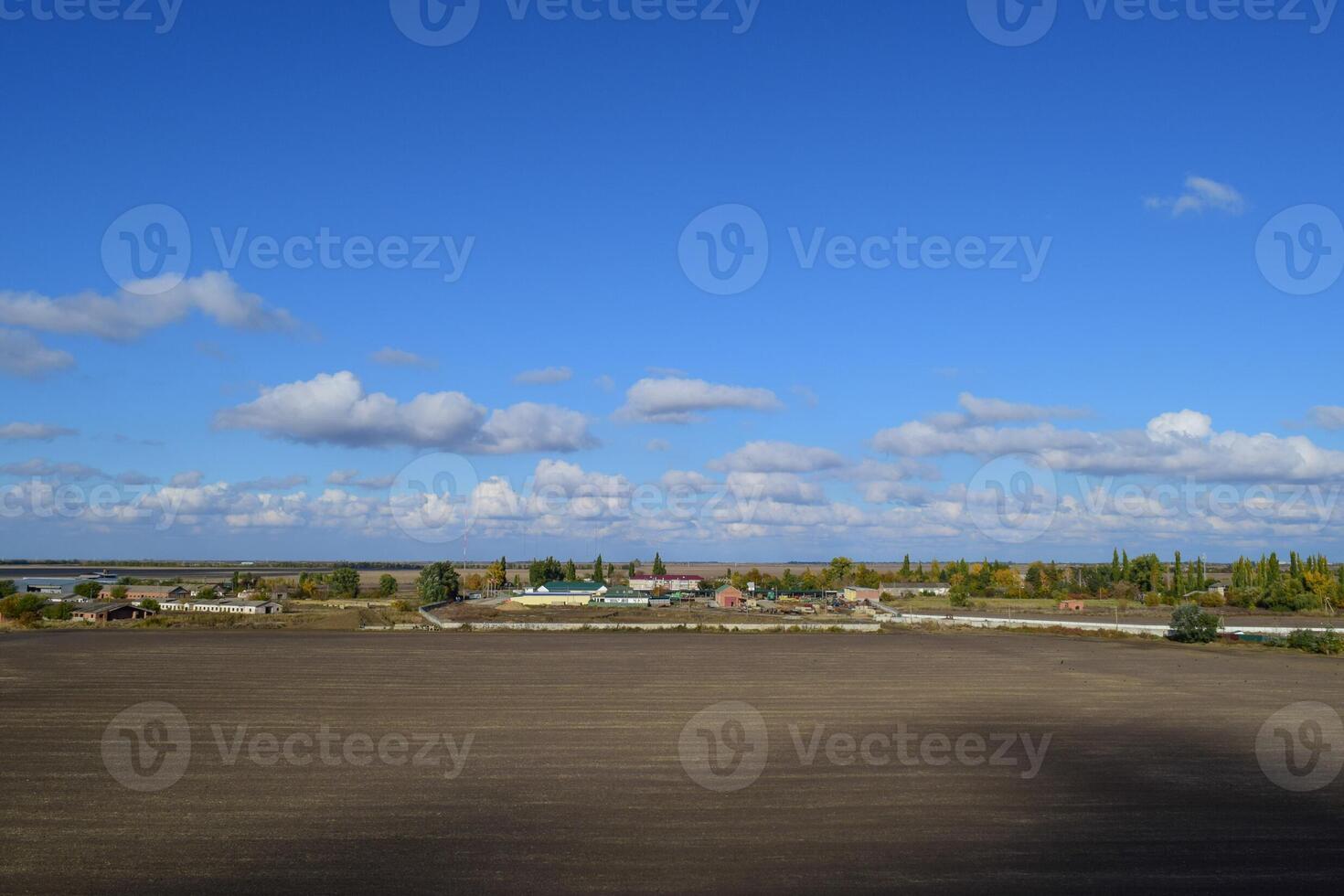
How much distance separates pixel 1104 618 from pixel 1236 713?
2183 inches

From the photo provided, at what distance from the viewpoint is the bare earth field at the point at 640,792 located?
13.7 metres

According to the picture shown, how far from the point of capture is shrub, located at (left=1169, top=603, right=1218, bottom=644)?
55.4m

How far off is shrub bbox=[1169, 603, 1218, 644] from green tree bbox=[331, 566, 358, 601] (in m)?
94.3

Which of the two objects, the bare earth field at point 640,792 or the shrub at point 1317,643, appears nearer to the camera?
the bare earth field at point 640,792

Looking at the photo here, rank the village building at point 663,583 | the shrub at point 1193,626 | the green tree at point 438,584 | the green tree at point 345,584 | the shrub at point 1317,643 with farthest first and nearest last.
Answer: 1. the village building at point 663,583
2. the green tree at point 345,584
3. the green tree at point 438,584
4. the shrub at point 1193,626
5. the shrub at point 1317,643

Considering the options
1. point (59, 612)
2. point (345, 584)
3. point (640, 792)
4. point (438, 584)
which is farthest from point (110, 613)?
point (640, 792)

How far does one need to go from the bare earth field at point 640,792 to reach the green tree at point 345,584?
8964cm

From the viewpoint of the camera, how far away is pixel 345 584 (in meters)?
127

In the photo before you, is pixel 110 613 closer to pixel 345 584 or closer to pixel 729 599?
pixel 345 584

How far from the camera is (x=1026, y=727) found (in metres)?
25.8

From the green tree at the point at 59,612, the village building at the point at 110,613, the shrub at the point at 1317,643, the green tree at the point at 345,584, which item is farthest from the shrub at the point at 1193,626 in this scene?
the green tree at the point at 345,584

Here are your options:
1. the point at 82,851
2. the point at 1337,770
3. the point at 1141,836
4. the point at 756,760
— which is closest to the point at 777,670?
the point at 756,760

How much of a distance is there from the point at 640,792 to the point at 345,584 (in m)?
119

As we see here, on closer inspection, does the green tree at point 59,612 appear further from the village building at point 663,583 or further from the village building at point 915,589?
the village building at point 915,589
